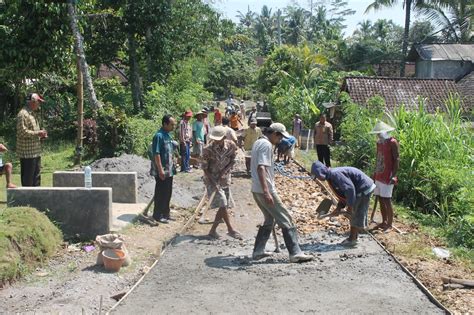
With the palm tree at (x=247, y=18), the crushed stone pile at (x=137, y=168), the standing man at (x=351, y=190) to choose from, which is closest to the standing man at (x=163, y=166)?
the crushed stone pile at (x=137, y=168)

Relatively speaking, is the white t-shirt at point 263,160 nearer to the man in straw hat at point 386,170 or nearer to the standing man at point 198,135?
the man in straw hat at point 386,170

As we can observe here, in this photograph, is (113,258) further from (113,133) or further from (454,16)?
(454,16)

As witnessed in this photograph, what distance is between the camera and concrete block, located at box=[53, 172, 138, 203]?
9984 mm

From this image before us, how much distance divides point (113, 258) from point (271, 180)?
219 centimetres

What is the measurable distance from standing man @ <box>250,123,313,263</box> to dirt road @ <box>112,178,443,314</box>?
0.23 meters

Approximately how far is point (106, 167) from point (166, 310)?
713 cm

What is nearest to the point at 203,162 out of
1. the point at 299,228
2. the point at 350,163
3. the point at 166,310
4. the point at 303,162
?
the point at 299,228

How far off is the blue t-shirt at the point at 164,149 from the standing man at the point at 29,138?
2.04 meters

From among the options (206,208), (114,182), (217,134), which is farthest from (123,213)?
(217,134)

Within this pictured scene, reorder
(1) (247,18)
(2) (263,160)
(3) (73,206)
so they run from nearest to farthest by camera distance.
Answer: (2) (263,160) < (3) (73,206) < (1) (247,18)

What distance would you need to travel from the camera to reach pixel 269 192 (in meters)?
6.96

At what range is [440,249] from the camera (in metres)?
7.95

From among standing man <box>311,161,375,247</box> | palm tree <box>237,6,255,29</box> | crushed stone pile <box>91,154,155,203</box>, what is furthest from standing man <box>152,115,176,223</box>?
palm tree <box>237,6,255,29</box>

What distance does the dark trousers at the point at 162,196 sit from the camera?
9297mm
